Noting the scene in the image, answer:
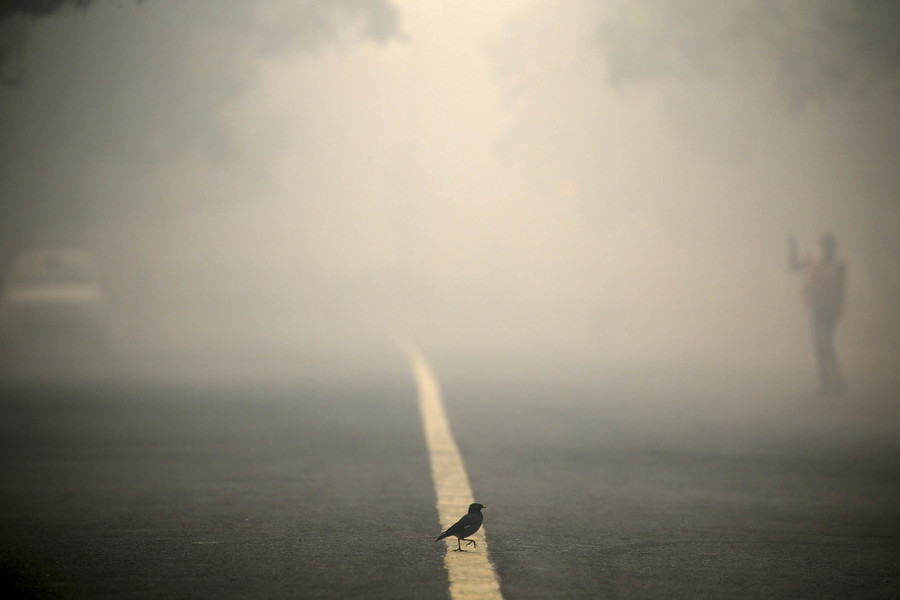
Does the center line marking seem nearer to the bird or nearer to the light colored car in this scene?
the bird

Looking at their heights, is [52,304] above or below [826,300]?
above

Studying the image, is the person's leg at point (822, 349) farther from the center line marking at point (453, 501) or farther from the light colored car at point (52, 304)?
the light colored car at point (52, 304)

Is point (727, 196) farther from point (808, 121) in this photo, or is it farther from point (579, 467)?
point (579, 467)

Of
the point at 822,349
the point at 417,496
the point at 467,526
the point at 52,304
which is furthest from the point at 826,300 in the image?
the point at 52,304

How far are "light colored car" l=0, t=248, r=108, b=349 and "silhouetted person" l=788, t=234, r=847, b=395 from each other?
577 inches

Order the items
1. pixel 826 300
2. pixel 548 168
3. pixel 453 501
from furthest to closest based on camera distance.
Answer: pixel 548 168 < pixel 826 300 < pixel 453 501

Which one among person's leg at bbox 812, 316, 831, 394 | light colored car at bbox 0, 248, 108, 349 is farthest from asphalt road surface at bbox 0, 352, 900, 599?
light colored car at bbox 0, 248, 108, 349

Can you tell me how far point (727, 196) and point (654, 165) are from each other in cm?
294

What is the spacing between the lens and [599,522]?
6473 millimetres

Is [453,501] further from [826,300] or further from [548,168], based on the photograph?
[548,168]

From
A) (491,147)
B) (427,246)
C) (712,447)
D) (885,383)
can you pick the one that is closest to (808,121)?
(491,147)

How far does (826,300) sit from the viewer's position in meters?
17.1

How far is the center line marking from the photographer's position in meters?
4.86

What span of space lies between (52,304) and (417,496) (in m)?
20.2
